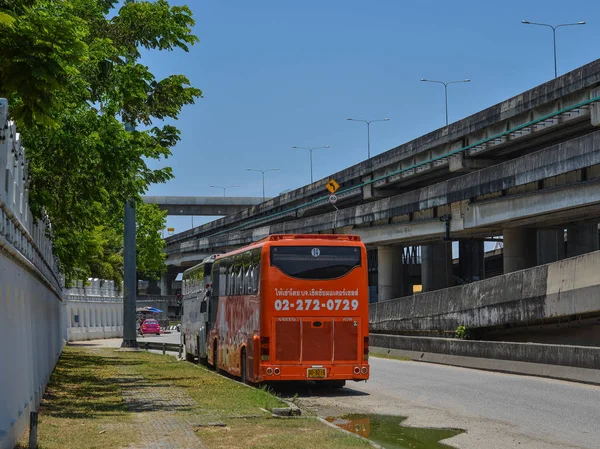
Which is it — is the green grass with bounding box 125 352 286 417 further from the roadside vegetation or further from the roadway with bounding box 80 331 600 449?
the roadway with bounding box 80 331 600 449

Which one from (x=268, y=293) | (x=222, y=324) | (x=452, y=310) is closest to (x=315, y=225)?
(x=452, y=310)

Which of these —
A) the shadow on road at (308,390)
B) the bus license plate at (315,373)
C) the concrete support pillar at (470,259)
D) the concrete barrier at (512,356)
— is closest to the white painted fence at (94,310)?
the concrete support pillar at (470,259)

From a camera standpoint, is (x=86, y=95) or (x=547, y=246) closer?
(x=86, y=95)

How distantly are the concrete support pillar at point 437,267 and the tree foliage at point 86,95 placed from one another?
3380 cm

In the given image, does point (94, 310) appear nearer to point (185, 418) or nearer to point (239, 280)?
point (239, 280)

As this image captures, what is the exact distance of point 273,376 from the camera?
21.1 metres

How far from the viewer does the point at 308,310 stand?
70.6ft

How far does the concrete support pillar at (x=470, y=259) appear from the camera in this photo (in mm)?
75875

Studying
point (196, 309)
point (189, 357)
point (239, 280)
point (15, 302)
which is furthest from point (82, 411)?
point (189, 357)

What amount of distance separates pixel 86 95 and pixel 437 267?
44.3 m

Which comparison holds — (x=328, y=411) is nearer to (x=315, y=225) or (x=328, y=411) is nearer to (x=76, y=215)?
(x=76, y=215)

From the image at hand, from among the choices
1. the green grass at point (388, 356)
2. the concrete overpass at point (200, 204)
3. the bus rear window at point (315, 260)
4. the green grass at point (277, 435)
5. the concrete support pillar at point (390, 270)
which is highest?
the concrete overpass at point (200, 204)

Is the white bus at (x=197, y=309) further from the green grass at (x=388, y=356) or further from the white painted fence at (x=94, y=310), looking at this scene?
the white painted fence at (x=94, y=310)

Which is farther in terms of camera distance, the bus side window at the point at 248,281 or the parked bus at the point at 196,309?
the parked bus at the point at 196,309
